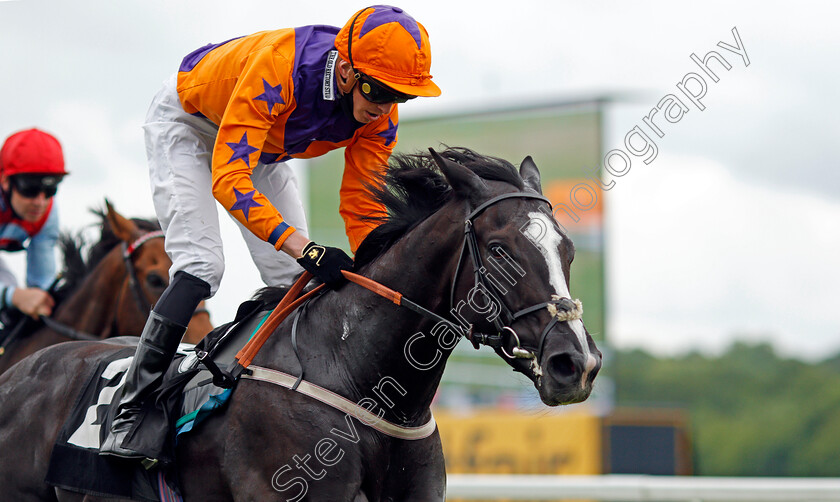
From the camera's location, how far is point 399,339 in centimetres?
311

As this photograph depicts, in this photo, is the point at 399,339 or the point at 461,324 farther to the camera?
the point at 399,339

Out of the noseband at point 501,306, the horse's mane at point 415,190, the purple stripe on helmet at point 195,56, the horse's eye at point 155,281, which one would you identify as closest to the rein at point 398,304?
the noseband at point 501,306

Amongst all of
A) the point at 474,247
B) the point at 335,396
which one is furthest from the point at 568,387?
the point at 335,396

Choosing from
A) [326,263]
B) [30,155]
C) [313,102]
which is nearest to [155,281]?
[30,155]

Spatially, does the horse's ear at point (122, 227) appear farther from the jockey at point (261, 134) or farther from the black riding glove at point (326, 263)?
the black riding glove at point (326, 263)

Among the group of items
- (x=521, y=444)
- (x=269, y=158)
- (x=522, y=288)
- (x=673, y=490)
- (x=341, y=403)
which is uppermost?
(x=269, y=158)

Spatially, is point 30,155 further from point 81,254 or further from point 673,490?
point 673,490

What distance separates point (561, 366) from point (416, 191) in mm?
898

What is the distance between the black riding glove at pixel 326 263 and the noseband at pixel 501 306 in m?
0.43

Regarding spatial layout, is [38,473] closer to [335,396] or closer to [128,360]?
[128,360]

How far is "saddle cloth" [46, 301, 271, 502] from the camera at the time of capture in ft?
10.7

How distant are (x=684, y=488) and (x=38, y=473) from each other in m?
3.66

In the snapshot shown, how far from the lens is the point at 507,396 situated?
10.9m

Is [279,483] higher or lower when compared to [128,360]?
lower
